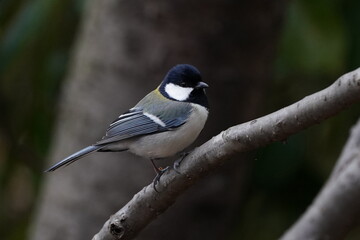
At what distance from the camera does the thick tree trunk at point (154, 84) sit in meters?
3.36

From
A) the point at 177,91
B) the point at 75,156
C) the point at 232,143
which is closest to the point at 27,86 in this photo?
the point at 177,91

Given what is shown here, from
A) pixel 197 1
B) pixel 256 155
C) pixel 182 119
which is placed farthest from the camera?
pixel 256 155

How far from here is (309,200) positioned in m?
3.74

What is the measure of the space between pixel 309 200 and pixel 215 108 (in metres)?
0.75

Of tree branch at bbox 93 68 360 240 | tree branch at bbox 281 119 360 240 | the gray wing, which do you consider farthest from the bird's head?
tree branch at bbox 281 119 360 240

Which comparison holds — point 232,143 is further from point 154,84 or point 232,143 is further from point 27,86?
point 27,86

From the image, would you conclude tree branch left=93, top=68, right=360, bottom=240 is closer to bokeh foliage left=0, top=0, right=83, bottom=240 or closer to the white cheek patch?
the white cheek patch

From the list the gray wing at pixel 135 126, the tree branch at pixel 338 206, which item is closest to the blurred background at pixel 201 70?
the tree branch at pixel 338 206

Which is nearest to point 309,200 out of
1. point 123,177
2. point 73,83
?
point 123,177

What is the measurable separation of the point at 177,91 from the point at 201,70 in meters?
0.90

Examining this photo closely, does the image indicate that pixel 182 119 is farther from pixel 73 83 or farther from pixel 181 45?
pixel 73 83

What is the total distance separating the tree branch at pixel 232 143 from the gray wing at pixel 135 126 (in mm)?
382

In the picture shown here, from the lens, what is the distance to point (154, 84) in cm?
338

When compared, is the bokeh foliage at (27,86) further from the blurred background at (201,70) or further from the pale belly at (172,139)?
the pale belly at (172,139)
